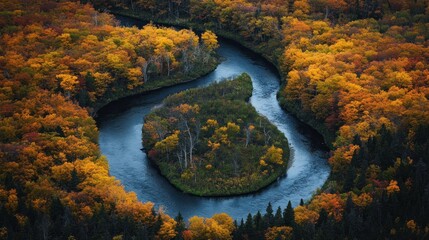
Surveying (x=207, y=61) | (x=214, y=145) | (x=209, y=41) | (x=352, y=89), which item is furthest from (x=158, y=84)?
(x=352, y=89)

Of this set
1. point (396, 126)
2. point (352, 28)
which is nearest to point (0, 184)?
point (396, 126)

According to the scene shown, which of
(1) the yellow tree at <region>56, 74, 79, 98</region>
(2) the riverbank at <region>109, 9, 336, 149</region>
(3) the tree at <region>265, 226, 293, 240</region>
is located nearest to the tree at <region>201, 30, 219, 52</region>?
(2) the riverbank at <region>109, 9, 336, 149</region>

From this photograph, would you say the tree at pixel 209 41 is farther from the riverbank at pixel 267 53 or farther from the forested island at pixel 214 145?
the forested island at pixel 214 145

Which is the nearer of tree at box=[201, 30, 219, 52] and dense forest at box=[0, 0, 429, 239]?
dense forest at box=[0, 0, 429, 239]

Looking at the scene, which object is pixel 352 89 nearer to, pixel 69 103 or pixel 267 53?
pixel 267 53

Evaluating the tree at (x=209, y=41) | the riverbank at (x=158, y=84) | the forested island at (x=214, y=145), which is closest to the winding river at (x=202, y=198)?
the riverbank at (x=158, y=84)

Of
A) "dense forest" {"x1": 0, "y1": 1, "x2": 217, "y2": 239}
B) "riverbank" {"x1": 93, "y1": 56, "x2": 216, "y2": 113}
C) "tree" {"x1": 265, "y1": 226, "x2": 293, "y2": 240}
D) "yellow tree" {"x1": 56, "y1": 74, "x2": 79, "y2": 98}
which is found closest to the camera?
"tree" {"x1": 265, "y1": 226, "x2": 293, "y2": 240}

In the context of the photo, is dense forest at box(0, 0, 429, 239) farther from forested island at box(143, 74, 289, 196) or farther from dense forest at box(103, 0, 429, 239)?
forested island at box(143, 74, 289, 196)
